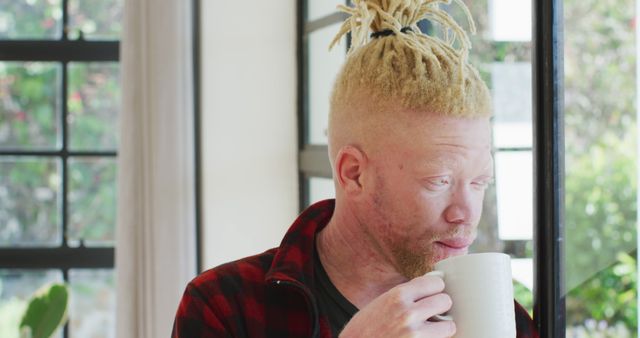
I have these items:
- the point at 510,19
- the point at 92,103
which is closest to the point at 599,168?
the point at 510,19

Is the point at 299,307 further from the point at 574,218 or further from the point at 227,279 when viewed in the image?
the point at 574,218

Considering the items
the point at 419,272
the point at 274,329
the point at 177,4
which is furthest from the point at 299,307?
the point at 177,4

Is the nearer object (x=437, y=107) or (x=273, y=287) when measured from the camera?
(x=437, y=107)

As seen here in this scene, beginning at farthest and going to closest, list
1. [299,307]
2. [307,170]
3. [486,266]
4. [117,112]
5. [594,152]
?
[117,112], [307,170], [594,152], [299,307], [486,266]

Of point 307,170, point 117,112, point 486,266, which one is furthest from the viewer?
point 117,112

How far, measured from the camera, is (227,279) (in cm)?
108

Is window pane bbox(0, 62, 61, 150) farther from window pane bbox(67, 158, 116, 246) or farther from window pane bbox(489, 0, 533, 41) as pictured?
window pane bbox(489, 0, 533, 41)

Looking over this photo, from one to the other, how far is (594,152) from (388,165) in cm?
40

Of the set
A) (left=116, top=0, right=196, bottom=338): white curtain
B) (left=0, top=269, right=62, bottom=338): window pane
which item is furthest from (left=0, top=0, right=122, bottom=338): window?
(left=116, top=0, right=196, bottom=338): white curtain

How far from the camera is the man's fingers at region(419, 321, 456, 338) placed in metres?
0.85

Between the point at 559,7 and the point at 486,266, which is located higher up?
the point at 559,7

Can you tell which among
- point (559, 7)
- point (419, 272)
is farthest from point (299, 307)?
point (559, 7)

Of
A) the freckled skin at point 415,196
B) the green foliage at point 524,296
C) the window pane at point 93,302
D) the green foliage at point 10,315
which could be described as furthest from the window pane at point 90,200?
the freckled skin at point 415,196

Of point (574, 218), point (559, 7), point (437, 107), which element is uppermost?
point (559, 7)
